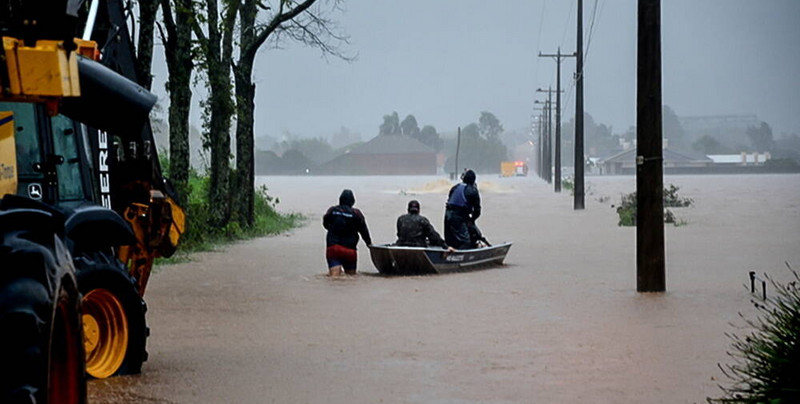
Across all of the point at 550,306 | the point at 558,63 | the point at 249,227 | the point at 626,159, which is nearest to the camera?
the point at 550,306

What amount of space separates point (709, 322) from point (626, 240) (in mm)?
15936

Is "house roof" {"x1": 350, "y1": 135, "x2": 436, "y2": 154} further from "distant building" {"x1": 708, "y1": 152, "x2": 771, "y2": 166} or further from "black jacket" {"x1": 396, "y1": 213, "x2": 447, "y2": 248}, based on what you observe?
"black jacket" {"x1": 396, "y1": 213, "x2": 447, "y2": 248}

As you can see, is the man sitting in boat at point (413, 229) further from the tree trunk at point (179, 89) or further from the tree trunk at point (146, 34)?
the tree trunk at point (179, 89)

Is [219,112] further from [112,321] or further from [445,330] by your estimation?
[112,321]

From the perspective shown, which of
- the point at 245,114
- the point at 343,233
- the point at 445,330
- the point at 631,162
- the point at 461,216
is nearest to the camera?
the point at 445,330

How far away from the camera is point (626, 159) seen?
18900 centimetres

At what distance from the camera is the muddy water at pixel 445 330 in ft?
32.5

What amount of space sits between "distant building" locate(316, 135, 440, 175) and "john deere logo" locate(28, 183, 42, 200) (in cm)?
17685

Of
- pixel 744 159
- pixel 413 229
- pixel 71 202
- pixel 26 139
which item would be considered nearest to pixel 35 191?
pixel 26 139

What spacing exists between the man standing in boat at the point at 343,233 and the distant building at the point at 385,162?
543 feet

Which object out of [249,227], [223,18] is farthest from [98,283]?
[249,227]

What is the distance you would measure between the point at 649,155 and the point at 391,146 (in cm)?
17376

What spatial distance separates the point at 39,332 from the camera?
489cm

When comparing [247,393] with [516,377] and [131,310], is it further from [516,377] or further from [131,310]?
[516,377]
